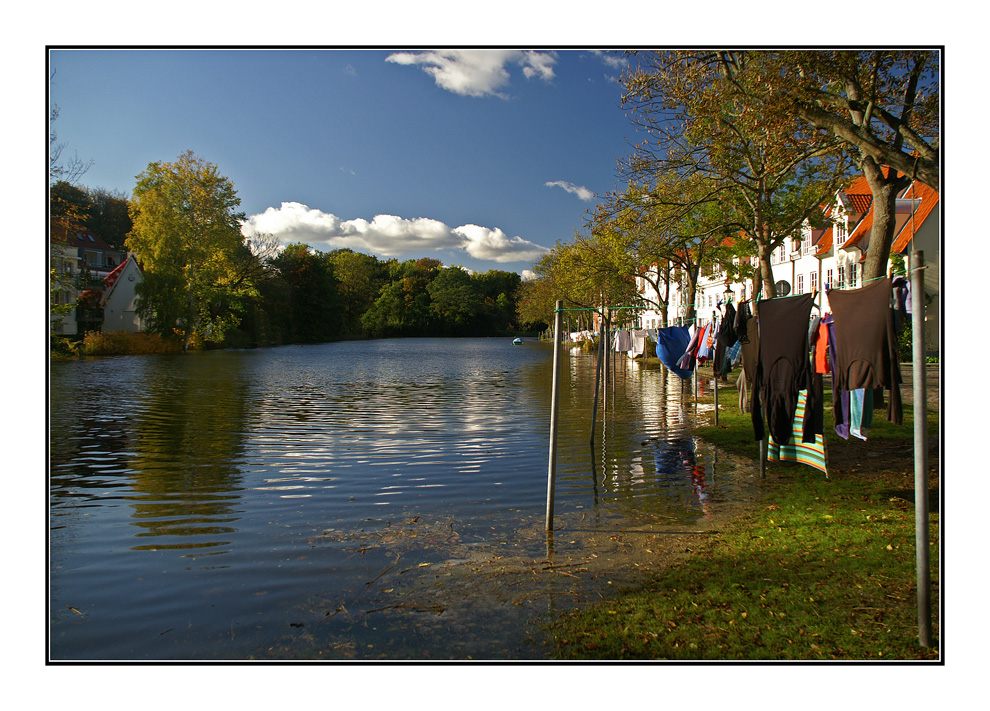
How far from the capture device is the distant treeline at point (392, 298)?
8738 centimetres

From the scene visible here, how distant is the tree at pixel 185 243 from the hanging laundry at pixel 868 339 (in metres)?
43.6

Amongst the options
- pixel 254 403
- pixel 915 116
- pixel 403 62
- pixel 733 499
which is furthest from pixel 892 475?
pixel 254 403

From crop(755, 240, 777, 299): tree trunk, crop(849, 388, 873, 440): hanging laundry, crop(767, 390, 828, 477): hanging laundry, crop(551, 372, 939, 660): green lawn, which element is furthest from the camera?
crop(755, 240, 777, 299): tree trunk


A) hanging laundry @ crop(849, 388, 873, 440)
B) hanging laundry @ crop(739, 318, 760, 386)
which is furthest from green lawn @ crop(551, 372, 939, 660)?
hanging laundry @ crop(739, 318, 760, 386)

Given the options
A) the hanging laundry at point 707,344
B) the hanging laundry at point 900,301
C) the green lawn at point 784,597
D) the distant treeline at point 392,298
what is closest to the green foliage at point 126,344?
the hanging laundry at point 707,344

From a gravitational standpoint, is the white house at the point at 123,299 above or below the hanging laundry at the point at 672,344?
above

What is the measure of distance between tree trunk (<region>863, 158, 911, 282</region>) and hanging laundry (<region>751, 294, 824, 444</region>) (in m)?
3.93

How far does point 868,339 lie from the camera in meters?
5.02

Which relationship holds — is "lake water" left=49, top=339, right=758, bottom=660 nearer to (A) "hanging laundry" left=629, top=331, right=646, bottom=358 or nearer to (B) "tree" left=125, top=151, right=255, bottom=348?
(A) "hanging laundry" left=629, top=331, right=646, bottom=358

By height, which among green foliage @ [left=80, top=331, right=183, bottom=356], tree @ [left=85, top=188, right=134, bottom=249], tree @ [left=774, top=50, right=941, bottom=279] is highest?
tree @ [left=85, top=188, right=134, bottom=249]

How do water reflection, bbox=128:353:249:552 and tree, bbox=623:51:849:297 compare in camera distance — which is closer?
water reflection, bbox=128:353:249:552

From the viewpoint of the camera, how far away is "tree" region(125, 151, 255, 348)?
4306 centimetres

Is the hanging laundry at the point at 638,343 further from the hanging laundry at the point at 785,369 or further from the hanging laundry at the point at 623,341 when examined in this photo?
the hanging laundry at the point at 785,369

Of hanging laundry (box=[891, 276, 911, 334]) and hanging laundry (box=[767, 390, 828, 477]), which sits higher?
hanging laundry (box=[891, 276, 911, 334])
